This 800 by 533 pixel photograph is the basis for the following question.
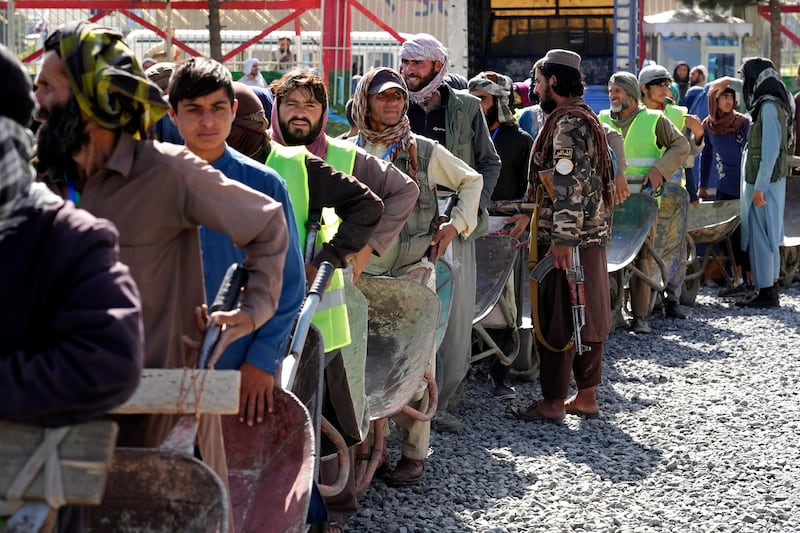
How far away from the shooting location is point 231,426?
11.7 feet

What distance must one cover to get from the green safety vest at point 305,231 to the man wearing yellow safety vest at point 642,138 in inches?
220

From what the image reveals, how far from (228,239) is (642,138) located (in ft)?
21.8

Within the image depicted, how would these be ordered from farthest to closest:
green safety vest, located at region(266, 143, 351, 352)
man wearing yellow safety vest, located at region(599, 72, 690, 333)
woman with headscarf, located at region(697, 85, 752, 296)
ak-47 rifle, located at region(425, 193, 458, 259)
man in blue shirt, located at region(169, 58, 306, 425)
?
woman with headscarf, located at region(697, 85, 752, 296)
man wearing yellow safety vest, located at region(599, 72, 690, 333)
ak-47 rifle, located at region(425, 193, 458, 259)
green safety vest, located at region(266, 143, 351, 352)
man in blue shirt, located at region(169, 58, 306, 425)

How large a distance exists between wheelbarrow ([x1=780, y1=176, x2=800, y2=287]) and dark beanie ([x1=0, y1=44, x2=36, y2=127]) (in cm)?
1135

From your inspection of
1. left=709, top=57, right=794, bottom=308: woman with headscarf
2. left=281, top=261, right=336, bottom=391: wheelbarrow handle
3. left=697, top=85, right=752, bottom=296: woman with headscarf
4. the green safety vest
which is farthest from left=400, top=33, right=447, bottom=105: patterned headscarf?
left=697, top=85, right=752, bottom=296: woman with headscarf

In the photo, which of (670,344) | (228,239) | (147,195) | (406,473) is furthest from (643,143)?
(147,195)

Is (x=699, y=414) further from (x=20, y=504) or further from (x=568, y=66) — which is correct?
(x=20, y=504)

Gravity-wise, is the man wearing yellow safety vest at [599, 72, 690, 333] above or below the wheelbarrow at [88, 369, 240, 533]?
above

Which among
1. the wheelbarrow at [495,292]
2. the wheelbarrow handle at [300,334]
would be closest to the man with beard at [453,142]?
the wheelbarrow at [495,292]

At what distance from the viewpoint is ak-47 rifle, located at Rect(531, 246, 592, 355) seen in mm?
7219

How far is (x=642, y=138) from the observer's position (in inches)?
391

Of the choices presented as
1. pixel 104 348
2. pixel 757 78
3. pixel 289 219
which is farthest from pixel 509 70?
pixel 104 348

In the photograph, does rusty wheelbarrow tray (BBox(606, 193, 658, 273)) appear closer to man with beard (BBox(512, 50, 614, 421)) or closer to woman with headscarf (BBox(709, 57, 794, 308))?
woman with headscarf (BBox(709, 57, 794, 308))

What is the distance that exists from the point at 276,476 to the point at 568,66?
4.16m
